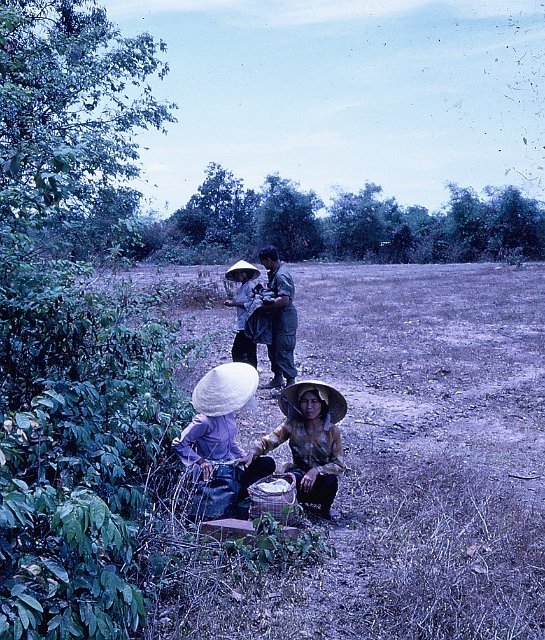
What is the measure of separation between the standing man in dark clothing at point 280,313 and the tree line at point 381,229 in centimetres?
3145

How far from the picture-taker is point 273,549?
3762 millimetres

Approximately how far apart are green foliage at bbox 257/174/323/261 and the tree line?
0.06 meters

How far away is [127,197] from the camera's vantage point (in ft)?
31.6

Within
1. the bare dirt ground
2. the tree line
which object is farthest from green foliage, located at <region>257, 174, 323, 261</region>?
the bare dirt ground

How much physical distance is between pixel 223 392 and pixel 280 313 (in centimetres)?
354

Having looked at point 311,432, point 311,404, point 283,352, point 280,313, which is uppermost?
point 280,313

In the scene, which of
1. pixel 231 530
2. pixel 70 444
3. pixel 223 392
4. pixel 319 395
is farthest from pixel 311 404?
pixel 70 444

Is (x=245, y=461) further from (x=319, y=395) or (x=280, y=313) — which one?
(x=280, y=313)

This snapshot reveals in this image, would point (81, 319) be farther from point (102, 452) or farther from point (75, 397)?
point (102, 452)

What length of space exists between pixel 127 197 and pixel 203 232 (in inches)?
1510

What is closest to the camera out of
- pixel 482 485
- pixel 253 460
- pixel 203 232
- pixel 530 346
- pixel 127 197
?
pixel 253 460

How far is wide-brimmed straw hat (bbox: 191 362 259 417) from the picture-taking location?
4379 mm

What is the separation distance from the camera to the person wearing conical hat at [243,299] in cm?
776


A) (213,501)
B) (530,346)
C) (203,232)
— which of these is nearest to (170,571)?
(213,501)
